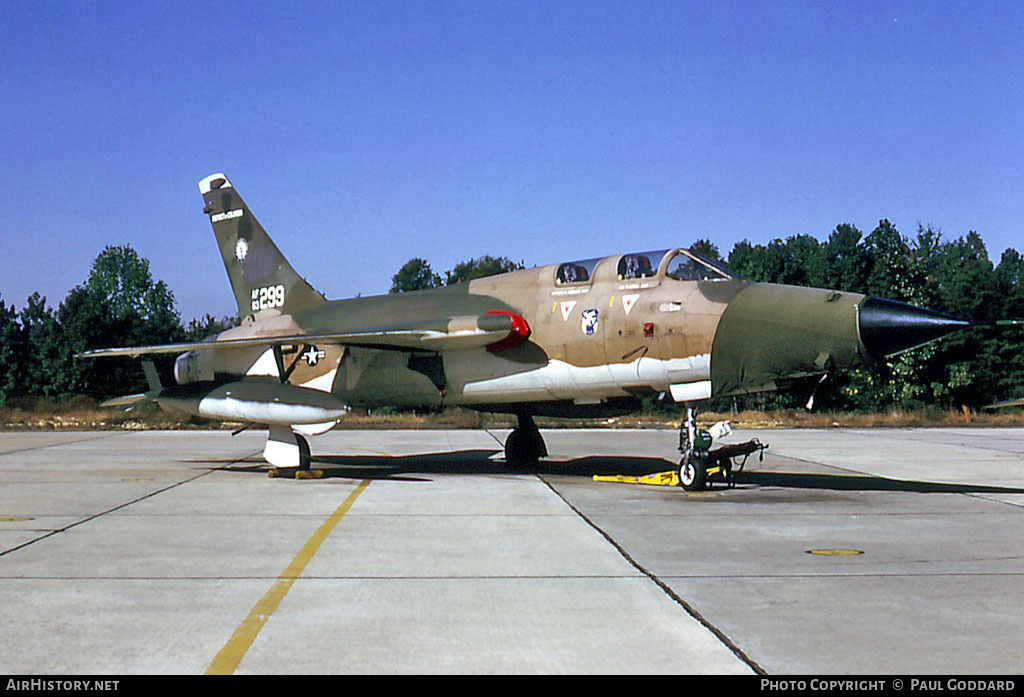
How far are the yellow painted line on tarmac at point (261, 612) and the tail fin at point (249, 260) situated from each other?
8.51m

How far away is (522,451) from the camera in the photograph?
17.0 m

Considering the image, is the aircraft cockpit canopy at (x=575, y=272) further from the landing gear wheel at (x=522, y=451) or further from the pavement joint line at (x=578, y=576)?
the pavement joint line at (x=578, y=576)

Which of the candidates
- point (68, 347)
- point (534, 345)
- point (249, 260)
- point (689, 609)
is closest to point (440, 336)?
point (534, 345)

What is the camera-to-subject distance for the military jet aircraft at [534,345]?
11.8 meters

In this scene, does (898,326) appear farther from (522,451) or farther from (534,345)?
(522,451)

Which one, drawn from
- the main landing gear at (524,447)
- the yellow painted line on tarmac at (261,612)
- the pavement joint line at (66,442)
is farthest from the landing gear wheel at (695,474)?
the pavement joint line at (66,442)

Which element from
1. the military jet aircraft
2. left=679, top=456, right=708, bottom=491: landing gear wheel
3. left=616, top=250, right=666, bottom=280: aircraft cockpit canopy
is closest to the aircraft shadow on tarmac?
the military jet aircraft

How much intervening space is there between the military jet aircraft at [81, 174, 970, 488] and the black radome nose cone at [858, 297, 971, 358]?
2cm

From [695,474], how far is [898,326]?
128 inches

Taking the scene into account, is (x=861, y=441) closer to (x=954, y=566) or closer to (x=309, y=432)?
(x=309, y=432)

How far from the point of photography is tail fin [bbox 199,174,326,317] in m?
17.5

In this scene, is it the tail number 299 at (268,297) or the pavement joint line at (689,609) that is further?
the tail number 299 at (268,297)

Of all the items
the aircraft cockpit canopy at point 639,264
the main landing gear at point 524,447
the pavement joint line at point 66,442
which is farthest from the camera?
the pavement joint line at point 66,442

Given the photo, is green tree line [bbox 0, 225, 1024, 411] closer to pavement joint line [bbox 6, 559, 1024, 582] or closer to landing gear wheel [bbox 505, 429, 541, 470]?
landing gear wheel [bbox 505, 429, 541, 470]
